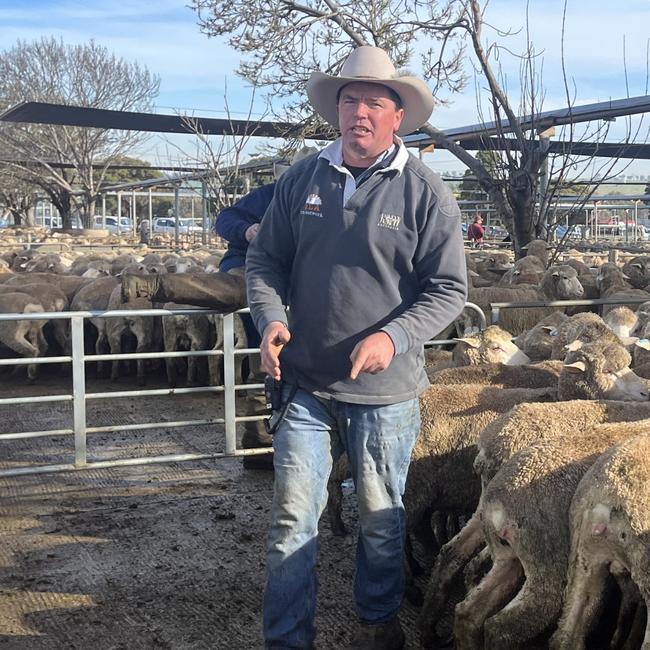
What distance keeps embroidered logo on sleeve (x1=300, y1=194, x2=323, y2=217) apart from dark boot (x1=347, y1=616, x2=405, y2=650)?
1.58m

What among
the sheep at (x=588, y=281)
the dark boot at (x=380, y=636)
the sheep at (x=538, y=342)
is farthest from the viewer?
the sheep at (x=588, y=281)

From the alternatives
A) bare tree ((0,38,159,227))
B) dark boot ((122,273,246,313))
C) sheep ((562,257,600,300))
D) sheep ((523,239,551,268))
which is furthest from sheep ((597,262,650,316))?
bare tree ((0,38,159,227))

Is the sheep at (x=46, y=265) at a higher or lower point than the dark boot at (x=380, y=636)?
higher

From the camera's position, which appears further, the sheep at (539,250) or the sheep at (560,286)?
the sheep at (539,250)

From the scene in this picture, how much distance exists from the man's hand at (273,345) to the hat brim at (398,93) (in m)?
0.95

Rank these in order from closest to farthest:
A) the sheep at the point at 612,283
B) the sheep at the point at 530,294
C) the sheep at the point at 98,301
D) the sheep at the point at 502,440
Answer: the sheep at the point at 502,440, the sheep at the point at 530,294, the sheep at the point at 612,283, the sheep at the point at 98,301

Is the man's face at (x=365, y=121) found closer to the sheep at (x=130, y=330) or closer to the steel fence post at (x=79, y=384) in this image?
the steel fence post at (x=79, y=384)

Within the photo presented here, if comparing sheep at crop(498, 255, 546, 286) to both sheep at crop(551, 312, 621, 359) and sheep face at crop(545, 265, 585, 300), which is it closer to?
sheep face at crop(545, 265, 585, 300)

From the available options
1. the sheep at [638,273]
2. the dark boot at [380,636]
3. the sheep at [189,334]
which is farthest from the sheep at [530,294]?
the dark boot at [380,636]

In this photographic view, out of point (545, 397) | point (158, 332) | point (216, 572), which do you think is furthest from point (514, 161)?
point (216, 572)

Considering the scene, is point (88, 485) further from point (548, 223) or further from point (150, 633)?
point (548, 223)

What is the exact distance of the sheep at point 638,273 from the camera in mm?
12273

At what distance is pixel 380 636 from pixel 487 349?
3059mm

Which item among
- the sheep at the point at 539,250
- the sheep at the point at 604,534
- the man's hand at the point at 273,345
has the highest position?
the man's hand at the point at 273,345
